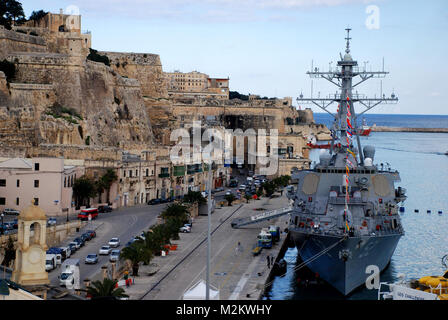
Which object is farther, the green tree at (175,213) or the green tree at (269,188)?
the green tree at (269,188)

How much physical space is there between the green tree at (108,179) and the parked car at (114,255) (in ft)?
52.8

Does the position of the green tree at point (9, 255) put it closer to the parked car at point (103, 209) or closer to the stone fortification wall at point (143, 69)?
the parked car at point (103, 209)

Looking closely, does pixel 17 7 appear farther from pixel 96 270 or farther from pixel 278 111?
pixel 96 270

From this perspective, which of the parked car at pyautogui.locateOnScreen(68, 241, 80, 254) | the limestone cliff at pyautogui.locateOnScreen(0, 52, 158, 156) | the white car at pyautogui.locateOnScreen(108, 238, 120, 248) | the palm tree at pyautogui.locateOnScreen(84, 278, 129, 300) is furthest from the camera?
the limestone cliff at pyautogui.locateOnScreen(0, 52, 158, 156)

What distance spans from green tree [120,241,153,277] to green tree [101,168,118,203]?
18.5m

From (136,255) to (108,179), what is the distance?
20.1 metres

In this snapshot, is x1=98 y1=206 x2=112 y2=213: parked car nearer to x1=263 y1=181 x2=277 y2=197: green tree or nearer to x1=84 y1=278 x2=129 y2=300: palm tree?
x1=263 y1=181 x2=277 y2=197: green tree

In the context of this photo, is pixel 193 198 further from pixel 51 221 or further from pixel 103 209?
pixel 51 221

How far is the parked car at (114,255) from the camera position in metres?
38.5

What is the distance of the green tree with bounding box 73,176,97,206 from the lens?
5262 centimetres

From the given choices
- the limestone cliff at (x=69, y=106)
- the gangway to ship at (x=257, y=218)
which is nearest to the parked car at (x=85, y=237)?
the gangway to ship at (x=257, y=218)

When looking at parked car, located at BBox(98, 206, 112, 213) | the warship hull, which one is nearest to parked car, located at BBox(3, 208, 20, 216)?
parked car, located at BBox(98, 206, 112, 213)

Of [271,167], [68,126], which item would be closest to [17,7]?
[68,126]

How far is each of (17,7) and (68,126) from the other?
21.9 m
